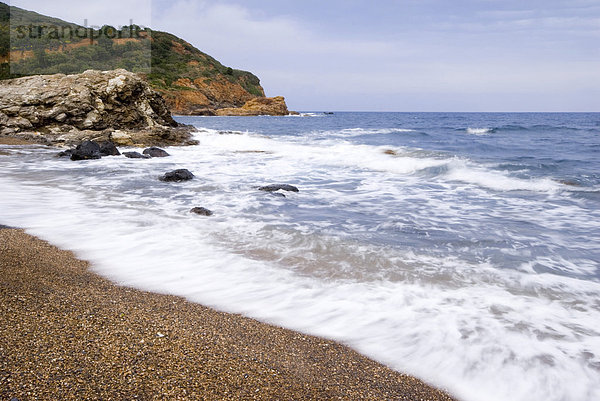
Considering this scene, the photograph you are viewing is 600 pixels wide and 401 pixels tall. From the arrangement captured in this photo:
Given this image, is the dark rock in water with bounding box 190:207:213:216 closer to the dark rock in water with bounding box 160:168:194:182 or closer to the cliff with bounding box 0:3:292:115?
the dark rock in water with bounding box 160:168:194:182

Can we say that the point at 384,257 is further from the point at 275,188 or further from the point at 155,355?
the point at 275,188

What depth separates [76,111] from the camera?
62.5 ft

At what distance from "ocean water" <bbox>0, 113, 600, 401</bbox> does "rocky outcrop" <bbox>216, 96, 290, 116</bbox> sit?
6078cm

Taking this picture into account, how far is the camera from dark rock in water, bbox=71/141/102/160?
507 inches

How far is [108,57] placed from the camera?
6769cm

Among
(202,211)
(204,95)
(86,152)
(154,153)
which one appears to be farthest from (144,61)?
(202,211)

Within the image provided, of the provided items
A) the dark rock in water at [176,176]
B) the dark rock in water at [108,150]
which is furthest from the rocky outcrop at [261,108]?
the dark rock in water at [176,176]

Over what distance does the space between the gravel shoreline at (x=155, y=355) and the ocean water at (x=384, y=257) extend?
11.3 inches

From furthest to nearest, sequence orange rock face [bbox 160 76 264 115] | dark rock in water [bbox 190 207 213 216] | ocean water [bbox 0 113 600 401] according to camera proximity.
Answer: orange rock face [bbox 160 76 264 115] < dark rock in water [bbox 190 207 213 216] < ocean water [bbox 0 113 600 401]

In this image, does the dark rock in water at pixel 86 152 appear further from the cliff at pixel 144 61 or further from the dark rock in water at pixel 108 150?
the cliff at pixel 144 61

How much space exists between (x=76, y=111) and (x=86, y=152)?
7.32 meters

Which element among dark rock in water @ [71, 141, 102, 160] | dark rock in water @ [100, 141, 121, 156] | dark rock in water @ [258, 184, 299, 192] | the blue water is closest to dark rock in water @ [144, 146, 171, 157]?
dark rock in water @ [100, 141, 121, 156]

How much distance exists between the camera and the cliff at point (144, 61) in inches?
2031

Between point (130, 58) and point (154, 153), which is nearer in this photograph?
point (154, 153)
